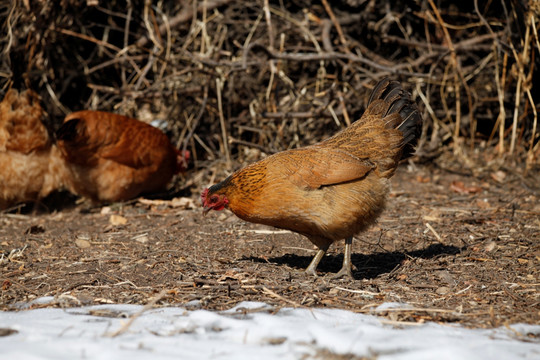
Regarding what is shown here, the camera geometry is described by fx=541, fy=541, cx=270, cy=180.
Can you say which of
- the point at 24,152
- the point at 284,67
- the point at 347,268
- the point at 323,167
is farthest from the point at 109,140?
the point at 347,268

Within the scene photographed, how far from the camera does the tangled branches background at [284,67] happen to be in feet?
22.4

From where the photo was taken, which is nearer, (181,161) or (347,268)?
(347,268)

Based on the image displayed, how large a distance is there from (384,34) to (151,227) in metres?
4.07

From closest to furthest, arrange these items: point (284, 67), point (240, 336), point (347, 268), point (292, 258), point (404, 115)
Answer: point (240, 336) < point (347, 268) < point (404, 115) < point (292, 258) < point (284, 67)

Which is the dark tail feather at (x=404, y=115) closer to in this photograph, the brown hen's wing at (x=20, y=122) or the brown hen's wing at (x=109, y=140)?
the brown hen's wing at (x=109, y=140)

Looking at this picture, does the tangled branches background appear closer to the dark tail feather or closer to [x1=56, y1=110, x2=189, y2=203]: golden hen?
[x1=56, y1=110, x2=189, y2=203]: golden hen

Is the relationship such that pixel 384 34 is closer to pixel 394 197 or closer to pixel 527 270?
pixel 394 197

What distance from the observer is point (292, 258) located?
179 inches

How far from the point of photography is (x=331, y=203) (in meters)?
→ 3.77

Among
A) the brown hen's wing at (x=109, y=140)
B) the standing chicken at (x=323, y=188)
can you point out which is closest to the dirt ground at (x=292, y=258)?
the standing chicken at (x=323, y=188)

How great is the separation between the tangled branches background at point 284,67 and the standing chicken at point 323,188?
8.13 ft

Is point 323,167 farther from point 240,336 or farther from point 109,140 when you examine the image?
point 109,140

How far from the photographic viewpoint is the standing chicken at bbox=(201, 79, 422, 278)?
3738 millimetres

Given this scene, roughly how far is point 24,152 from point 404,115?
432cm
